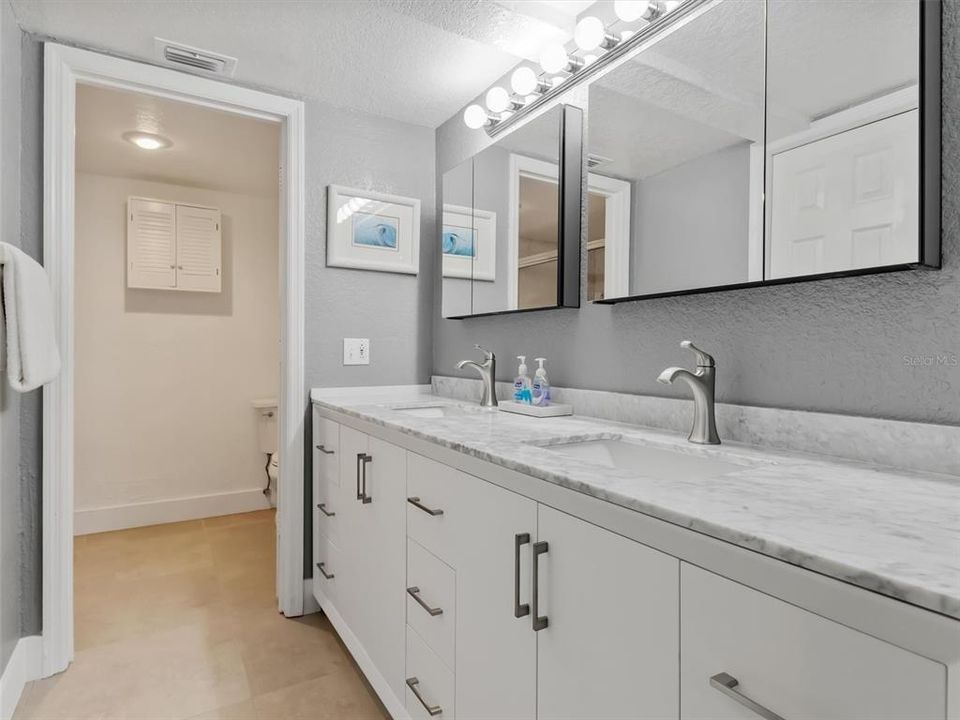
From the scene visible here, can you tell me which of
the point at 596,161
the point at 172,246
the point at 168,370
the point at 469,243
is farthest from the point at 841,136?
the point at 168,370

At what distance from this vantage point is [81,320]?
128 inches

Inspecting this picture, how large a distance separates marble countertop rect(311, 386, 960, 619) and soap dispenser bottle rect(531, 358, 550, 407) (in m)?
0.47

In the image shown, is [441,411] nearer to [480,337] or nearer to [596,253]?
[480,337]

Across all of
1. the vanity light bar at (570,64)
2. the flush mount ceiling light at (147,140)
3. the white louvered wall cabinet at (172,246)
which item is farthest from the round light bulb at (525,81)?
the white louvered wall cabinet at (172,246)

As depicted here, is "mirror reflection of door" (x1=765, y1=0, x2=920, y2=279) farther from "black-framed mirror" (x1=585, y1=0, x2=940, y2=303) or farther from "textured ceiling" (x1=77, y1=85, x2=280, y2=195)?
"textured ceiling" (x1=77, y1=85, x2=280, y2=195)

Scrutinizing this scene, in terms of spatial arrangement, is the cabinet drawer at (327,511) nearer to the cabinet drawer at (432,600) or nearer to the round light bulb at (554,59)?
the cabinet drawer at (432,600)

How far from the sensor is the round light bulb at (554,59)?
1658mm

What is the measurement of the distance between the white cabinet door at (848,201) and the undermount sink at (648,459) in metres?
0.41

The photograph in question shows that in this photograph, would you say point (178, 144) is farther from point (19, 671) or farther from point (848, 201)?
point (848, 201)

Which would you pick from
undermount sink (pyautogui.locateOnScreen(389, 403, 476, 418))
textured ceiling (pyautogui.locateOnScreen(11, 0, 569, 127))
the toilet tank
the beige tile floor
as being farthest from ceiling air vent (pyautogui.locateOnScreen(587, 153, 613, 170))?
the toilet tank

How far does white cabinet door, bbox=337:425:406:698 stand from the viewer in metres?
1.47

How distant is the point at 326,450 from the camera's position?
2062 mm

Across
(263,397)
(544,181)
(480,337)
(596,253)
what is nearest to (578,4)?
(544,181)

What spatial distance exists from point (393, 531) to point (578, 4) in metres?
Result: 1.62
